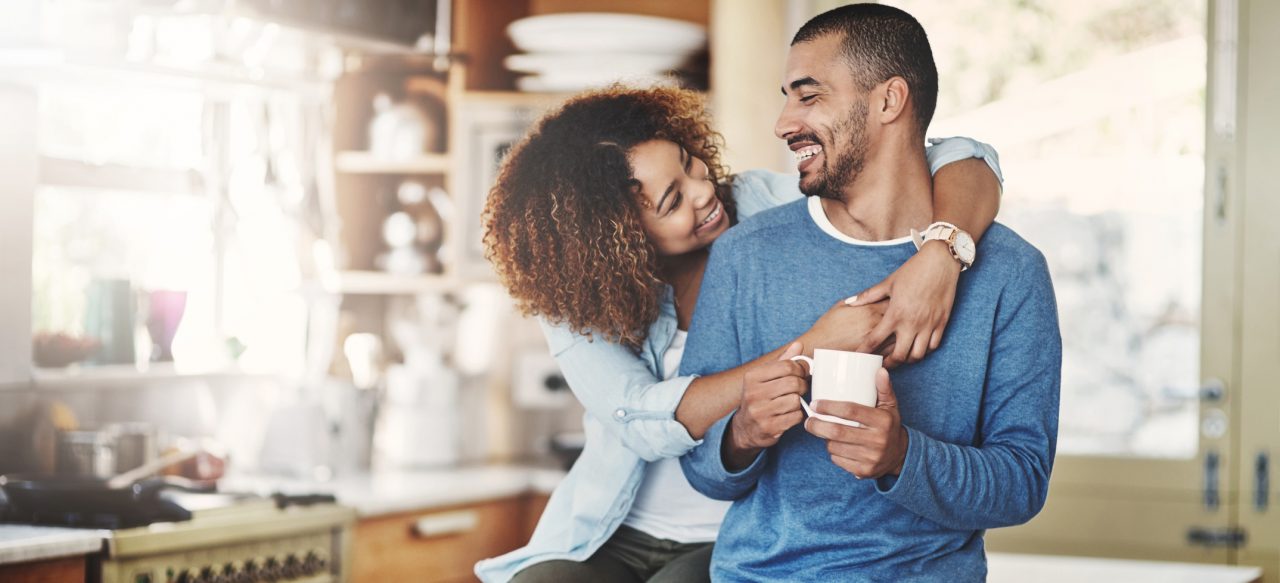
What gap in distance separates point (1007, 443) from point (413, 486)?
6.28ft

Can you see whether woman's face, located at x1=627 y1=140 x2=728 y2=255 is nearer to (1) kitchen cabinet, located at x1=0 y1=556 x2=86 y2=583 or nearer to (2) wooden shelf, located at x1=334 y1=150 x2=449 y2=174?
(1) kitchen cabinet, located at x1=0 y1=556 x2=86 y2=583

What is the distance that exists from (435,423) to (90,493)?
1.13 meters

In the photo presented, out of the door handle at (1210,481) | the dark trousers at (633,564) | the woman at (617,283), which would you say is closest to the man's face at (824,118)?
the woman at (617,283)

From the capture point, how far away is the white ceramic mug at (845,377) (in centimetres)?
126

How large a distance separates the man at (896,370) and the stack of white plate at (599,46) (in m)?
1.67

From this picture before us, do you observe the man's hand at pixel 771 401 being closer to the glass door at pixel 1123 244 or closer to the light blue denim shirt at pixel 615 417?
the light blue denim shirt at pixel 615 417

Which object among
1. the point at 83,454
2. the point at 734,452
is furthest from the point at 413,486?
the point at 734,452

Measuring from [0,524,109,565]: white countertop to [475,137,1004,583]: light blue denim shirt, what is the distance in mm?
869

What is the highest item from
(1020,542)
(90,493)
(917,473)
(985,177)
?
(985,177)

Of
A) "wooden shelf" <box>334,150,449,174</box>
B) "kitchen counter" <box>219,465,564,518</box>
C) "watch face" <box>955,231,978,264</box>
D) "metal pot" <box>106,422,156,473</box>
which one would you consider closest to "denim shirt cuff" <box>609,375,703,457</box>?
"watch face" <box>955,231,978,264</box>

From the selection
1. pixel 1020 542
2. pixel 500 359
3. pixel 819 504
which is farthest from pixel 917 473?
pixel 500 359

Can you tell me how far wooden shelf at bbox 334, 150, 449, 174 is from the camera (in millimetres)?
3480

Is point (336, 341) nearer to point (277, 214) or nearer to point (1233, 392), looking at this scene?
point (277, 214)

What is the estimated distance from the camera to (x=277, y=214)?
137 inches
